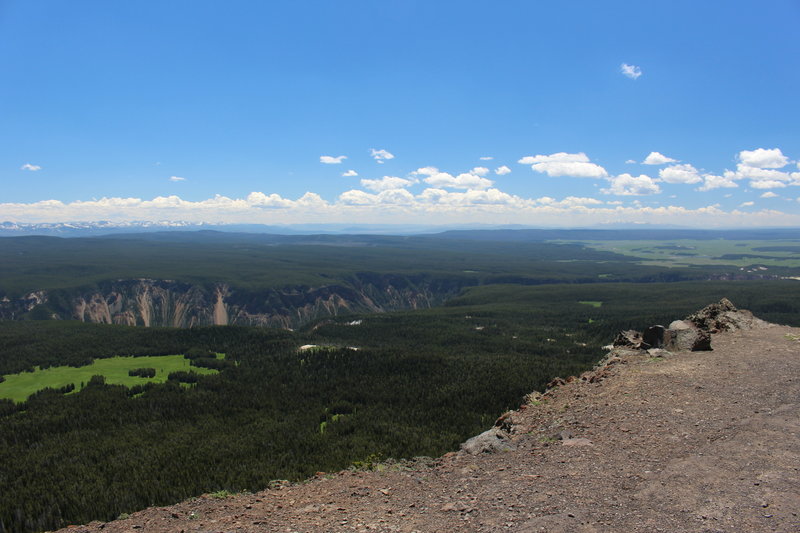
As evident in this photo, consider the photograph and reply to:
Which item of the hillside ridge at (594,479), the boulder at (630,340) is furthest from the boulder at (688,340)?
the hillside ridge at (594,479)

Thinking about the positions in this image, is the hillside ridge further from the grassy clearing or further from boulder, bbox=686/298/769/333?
the grassy clearing

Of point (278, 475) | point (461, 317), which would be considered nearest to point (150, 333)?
point (461, 317)

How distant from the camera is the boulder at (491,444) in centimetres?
1862

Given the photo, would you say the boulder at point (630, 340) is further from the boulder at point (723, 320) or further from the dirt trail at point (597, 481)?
the dirt trail at point (597, 481)

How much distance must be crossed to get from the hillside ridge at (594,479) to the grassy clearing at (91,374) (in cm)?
5545

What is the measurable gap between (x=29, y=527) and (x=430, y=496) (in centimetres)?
2341

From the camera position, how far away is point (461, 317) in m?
128

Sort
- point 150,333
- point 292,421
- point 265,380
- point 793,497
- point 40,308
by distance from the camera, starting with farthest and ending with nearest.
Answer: point 40,308, point 150,333, point 265,380, point 292,421, point 793,497

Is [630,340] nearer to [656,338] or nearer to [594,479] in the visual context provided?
[656,338]

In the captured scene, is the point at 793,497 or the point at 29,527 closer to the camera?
the point at 793,497

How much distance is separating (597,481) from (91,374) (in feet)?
252

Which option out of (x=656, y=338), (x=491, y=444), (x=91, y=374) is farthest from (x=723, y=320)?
(x=91, y=374)

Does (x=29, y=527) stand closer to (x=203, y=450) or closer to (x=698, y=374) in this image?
(x=203, y=450)

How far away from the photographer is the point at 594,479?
14.2 m
